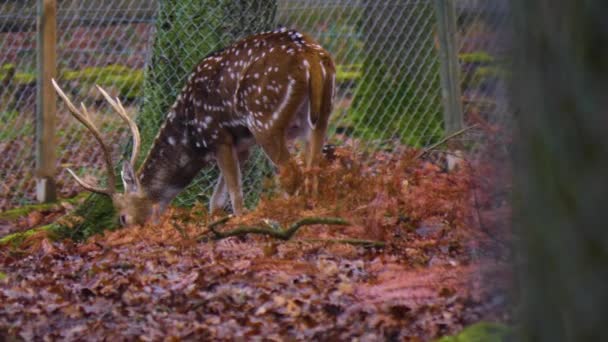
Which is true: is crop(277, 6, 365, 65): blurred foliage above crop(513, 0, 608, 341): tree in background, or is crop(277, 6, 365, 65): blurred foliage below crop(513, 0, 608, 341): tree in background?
above

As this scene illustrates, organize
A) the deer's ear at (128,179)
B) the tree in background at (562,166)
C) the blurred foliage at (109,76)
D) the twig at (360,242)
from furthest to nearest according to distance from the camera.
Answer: the blurred foliage at (109,76)
the deer's ear at (128,179)
the twig at (360,242)
the tree in background at (562,166)

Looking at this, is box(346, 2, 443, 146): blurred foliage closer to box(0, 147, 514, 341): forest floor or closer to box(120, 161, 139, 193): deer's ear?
box(120, 161, 139, 193): deer's ear

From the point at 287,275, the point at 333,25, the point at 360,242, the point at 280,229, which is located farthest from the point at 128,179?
the point at 287,275

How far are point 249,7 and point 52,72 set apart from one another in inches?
88.2

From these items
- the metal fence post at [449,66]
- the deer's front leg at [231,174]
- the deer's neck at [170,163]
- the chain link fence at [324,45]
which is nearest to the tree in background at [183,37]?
the chain link fence at [324,45]

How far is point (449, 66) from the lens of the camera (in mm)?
9945

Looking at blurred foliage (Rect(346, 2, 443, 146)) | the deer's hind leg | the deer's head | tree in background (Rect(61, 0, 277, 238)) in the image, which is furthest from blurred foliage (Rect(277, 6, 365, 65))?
the deer's head

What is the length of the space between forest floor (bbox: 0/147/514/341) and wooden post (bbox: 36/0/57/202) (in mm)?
2553

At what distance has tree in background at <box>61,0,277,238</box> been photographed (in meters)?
9.40

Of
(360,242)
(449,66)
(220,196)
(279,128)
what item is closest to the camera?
(360,242)

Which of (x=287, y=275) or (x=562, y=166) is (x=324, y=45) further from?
(x=562, y=166)

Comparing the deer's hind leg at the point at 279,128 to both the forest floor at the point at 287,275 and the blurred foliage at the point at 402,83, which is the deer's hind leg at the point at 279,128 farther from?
the blurred foliage at the point at 402,83

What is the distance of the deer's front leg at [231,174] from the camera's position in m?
9.17

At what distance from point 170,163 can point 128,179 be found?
0.44 meters
